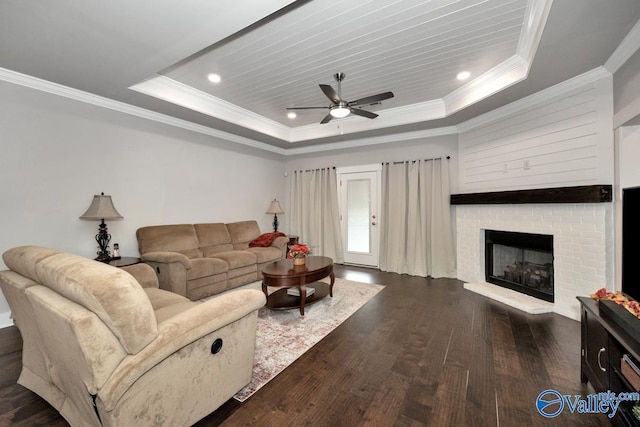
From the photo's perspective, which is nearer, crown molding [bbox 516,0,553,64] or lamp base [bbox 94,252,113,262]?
crown molding [bbox 516,0,553,64]

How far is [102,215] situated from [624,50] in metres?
5.52

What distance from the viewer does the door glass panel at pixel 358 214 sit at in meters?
5.57

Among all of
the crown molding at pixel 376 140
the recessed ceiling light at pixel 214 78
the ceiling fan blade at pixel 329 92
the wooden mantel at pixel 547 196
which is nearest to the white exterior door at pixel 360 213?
the crown molding at pixel 376 140

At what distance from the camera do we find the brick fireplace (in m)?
2.69

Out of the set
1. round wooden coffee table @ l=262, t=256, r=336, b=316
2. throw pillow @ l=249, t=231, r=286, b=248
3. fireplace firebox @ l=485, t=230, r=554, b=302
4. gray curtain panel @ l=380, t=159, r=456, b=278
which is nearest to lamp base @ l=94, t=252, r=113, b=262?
round wooden coffee table @ l=262, t=256, r=336, b=316

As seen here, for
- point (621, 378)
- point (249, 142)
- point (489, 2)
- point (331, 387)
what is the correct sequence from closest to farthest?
point (621, 378) < point (331, 387) < point (489, 2) < point (249, 142)

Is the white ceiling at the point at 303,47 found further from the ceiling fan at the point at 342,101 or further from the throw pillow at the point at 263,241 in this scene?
the throw pillow at the point at 263,241

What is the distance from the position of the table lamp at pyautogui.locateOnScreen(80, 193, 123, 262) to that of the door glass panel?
4.05 metres

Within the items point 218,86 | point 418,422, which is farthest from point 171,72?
point 418,422

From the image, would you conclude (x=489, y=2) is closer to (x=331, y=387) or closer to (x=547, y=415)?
(x=547, y=415)

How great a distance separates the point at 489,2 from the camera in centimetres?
211

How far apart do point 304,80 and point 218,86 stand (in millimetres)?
1216

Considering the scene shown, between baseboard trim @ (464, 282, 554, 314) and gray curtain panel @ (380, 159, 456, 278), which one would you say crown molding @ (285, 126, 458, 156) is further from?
baseboard trim @ (464, 282, 554, 314)

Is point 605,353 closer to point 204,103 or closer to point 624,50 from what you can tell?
point 624,50
